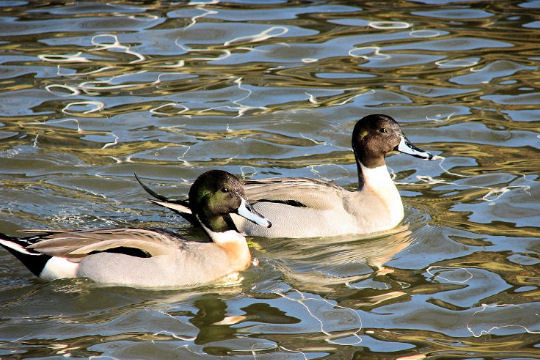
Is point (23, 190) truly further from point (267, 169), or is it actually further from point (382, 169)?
point (382, 169)

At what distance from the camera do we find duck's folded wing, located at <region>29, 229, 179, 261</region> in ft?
26.0

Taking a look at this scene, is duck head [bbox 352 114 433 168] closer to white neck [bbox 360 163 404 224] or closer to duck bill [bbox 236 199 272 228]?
white neck [bbox 360 163 404 224]

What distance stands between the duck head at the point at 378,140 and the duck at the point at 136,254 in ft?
6.14

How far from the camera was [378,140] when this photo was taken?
9617mm

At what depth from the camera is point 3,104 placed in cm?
1268

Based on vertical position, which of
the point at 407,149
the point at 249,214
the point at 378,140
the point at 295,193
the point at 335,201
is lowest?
the point at 335,201

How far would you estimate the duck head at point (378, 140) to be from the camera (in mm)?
9586

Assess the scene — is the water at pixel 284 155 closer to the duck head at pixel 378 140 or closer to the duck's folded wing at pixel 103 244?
the duck's folded wing at pixel 103 244

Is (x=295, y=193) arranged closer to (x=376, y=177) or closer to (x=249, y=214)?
(x=376, y=177)

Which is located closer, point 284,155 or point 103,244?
point 103,244

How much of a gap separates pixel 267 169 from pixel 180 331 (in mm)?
3915

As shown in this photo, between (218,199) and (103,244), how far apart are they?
1027 millimetres

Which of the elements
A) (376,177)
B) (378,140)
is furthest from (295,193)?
(378,140)

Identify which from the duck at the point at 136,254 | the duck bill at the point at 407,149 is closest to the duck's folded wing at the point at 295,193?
the duck bill at the point at 407,149
